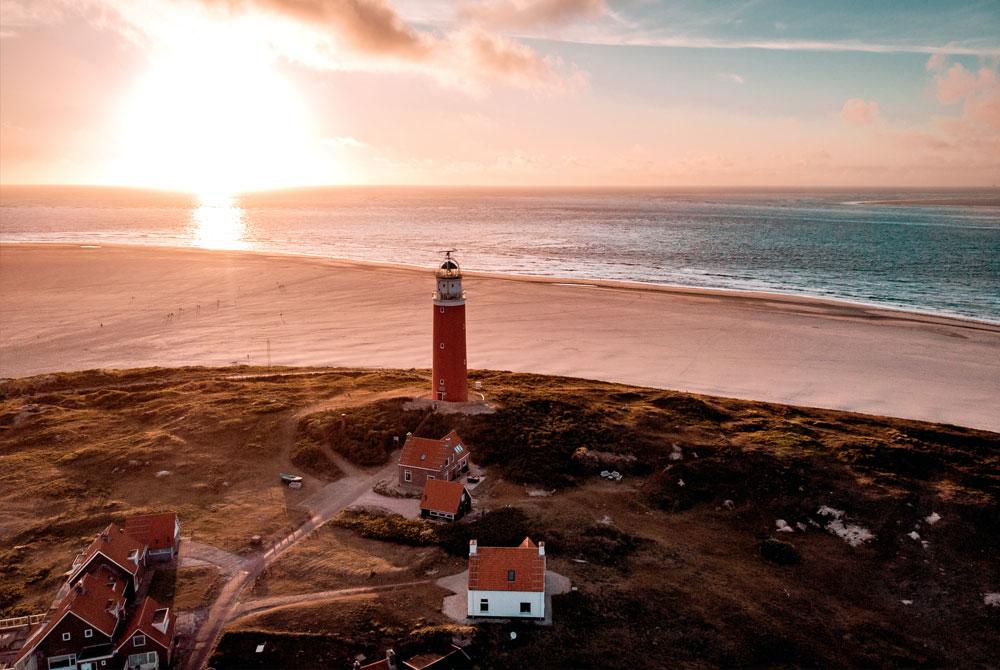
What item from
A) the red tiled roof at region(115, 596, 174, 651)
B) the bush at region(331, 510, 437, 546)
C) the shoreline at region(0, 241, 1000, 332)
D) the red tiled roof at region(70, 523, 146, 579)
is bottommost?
the bush at region(331, 510, 437, 546)

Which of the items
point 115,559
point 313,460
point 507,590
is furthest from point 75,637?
point 313,460

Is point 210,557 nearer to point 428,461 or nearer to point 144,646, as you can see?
point 144,646

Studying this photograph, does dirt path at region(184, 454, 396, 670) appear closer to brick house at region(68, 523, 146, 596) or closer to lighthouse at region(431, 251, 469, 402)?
brick house at region(68, 523, 146, 596)

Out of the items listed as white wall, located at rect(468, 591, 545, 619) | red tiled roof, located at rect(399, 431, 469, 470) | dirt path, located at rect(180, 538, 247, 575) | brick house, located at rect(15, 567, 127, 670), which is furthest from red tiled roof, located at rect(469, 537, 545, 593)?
brick house, located at rect(15, 567, 127, 670)

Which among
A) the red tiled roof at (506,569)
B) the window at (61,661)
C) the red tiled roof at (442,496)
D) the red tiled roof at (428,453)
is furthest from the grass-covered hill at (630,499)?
the window at (61,661)

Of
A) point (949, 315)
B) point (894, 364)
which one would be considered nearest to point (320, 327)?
point (894, 364)
